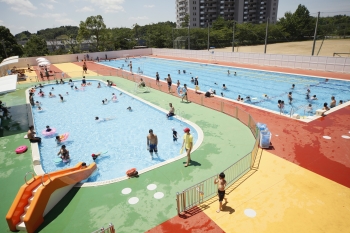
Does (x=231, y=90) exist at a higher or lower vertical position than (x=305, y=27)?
lower

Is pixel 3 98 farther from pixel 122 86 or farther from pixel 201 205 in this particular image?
pixel 201 205

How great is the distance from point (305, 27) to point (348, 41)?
32.7 metres

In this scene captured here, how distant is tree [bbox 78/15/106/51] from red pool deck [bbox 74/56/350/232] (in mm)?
54529

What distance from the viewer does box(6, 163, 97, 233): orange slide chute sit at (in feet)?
23.0

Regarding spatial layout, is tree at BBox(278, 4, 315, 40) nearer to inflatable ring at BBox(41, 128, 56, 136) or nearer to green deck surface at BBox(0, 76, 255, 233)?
green deck surface at BBox(0, 76, 255, 233)

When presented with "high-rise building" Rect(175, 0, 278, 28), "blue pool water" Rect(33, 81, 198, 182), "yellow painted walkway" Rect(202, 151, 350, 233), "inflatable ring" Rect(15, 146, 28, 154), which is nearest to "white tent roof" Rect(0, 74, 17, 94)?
"blue pool water" Rect(33, 81, 198, 182)

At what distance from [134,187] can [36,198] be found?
3.29 m

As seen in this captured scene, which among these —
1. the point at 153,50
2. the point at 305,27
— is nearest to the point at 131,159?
the point at 153,50

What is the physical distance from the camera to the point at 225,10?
110 metres

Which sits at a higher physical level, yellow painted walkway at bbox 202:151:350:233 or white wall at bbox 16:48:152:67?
white wall at bbox 16:48:152:67

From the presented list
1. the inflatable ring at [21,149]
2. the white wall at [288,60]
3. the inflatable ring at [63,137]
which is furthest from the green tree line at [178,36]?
the inflatable ring at [21,149]

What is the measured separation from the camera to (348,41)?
48969 millimetres

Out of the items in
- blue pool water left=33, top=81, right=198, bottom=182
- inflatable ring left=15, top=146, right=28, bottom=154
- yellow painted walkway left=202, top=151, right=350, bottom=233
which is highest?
yellow painted walkway left=202, top=151, right=350, bottom=233

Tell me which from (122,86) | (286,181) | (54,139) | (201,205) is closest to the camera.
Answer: (201,205)
